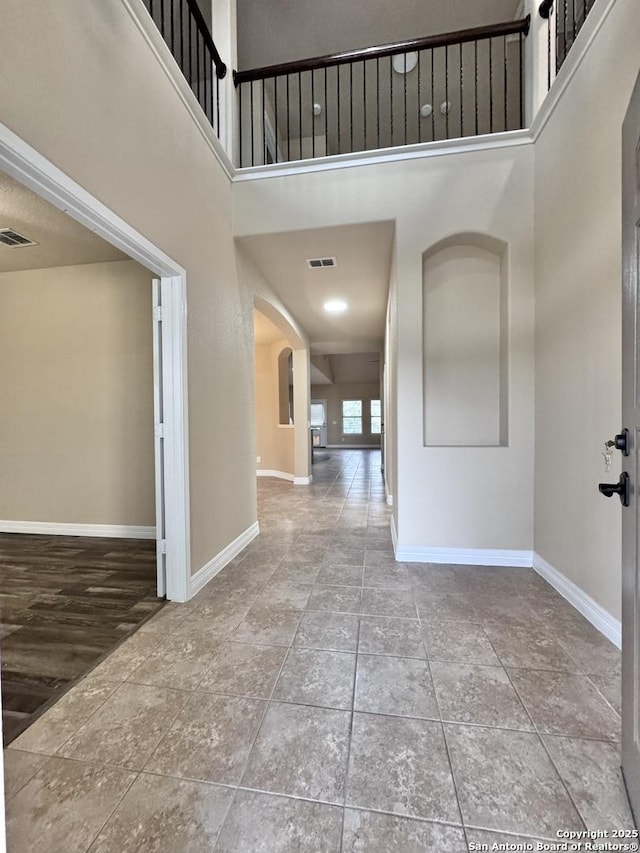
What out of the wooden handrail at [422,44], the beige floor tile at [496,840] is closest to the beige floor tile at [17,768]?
the beige floor tile at [496,840]

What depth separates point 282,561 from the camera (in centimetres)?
291

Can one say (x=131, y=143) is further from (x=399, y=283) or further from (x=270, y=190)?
(x=399, y=283)

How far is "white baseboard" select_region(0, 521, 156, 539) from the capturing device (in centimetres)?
362

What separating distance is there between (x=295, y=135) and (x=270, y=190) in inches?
135

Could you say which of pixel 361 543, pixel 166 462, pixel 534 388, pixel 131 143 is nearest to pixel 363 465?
pixel 361 543

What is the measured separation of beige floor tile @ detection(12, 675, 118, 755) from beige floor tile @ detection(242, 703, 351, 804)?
698mm

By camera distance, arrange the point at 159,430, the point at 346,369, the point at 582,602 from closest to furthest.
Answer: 1. the point at 582,602
2. the point at 159,430
3. the point at 346,369

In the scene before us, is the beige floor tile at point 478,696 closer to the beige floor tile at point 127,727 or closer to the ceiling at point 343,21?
the beige floor tile at point 127,727

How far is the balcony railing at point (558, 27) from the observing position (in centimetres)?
244

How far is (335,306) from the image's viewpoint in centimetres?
496

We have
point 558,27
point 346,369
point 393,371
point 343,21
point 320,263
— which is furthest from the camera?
point 346,369

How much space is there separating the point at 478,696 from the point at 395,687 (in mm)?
334

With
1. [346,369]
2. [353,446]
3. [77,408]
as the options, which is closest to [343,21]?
[77,408]

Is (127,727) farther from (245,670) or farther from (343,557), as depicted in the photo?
(343,557)
